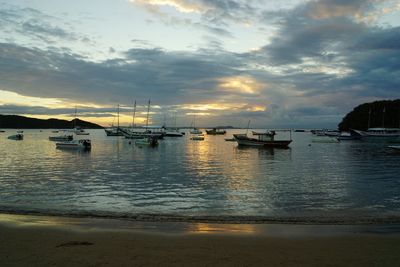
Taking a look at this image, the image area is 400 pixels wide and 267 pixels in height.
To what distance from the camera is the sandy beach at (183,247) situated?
9.43m

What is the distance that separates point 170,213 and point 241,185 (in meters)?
11.8

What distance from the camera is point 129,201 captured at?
839 inches

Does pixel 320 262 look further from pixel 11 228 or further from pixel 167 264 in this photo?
pixel 11 228

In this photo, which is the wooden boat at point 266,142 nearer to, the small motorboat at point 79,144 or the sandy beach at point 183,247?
the small motorboat at point 79,144

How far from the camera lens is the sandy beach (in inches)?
371

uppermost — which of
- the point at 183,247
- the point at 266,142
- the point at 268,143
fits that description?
the point at 266,142

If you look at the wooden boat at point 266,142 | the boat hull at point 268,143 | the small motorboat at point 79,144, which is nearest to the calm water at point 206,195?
the small motorboat at point 79,144

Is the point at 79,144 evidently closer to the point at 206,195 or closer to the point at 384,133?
the point at 206,195

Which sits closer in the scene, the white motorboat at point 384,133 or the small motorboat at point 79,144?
the small motorboat at point 79,144

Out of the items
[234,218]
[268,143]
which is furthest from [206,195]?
[268,143]

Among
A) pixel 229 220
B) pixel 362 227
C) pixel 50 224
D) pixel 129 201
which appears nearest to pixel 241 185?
pixel 129 201

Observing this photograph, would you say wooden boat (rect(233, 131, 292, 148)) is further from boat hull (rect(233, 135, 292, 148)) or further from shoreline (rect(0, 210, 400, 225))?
shoreline (rect(0, 210, 400, 225))

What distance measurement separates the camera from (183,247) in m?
10.8

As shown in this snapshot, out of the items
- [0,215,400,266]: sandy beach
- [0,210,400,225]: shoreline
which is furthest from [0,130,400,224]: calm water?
[0,215,400,266]: sandy beach
